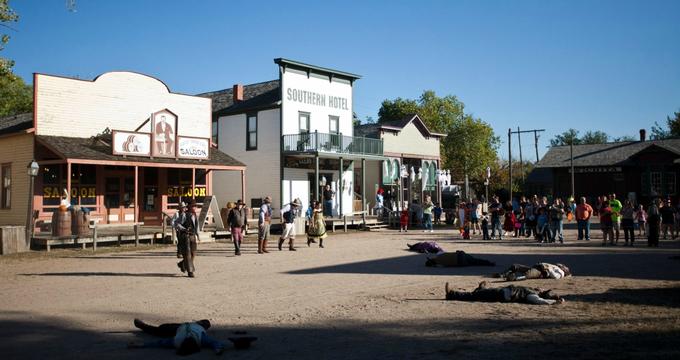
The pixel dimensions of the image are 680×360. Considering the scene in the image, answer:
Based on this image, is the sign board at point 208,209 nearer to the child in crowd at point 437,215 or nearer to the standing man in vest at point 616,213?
the standing man in vest at point 616,213

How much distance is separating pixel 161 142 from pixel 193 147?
157 cm

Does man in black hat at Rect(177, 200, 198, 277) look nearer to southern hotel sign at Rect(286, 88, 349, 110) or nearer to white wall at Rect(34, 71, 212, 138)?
white wall at Rect(34, 71, 212, 138)

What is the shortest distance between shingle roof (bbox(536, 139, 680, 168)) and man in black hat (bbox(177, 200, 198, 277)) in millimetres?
42637

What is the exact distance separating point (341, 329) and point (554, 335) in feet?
9.15

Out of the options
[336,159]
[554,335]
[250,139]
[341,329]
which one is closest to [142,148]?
[250,139]

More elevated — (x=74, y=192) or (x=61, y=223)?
(x=74, y=192)

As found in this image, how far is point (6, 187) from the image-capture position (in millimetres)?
24328

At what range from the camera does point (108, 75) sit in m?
25.3

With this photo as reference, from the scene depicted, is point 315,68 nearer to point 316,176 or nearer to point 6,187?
point 316,176

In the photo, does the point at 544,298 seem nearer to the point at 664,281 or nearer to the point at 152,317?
the point at 664,281

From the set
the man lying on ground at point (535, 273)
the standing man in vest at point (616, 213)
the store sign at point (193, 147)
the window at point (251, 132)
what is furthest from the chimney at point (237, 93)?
the man lying on ground at point (535, 273)

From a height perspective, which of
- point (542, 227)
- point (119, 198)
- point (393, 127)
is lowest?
point (542, 227)

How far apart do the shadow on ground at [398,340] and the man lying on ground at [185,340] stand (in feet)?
0.31

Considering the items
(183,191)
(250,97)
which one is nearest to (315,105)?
(250,97)
